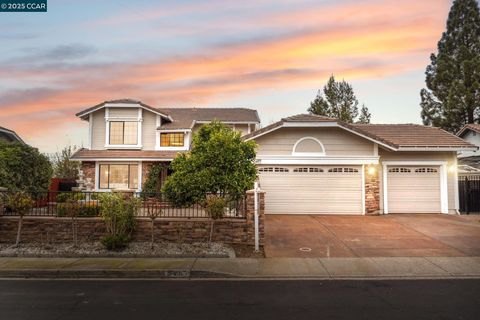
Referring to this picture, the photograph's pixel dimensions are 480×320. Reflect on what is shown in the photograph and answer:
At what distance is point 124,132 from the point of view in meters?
25.5

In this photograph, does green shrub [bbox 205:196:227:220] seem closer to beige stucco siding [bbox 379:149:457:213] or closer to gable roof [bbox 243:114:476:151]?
gable roof [bbox 243:114:476:151]

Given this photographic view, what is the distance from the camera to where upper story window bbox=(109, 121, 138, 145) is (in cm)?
2553

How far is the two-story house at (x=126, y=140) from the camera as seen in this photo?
24562mm

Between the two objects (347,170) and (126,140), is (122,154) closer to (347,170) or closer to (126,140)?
(126,140)

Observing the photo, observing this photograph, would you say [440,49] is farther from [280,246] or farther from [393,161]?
[280,246]

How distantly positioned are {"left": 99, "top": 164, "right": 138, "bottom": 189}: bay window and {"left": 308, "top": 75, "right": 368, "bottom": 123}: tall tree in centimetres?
2147

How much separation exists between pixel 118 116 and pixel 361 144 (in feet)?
53.0

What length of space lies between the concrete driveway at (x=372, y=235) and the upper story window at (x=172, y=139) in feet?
35.3

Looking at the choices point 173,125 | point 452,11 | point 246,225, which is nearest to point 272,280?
point 246,225

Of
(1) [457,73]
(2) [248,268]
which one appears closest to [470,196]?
(2) [248,268]

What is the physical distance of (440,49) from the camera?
40094 millimetres

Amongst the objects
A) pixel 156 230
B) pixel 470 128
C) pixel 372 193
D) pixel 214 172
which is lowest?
pixel 156 230

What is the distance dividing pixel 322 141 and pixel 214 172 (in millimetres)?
6419
